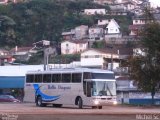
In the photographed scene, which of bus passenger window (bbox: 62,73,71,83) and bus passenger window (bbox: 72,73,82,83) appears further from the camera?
bus passenger window (bbox: 62,73,71,83)

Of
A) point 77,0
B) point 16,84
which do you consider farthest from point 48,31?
point 16,84

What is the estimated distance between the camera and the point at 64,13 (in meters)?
149

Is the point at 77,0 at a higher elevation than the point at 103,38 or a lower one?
higher

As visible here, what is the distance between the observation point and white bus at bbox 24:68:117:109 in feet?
115

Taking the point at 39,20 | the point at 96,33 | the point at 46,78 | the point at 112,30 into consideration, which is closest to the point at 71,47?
the point at 96,33

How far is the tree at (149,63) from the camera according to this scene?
154ft

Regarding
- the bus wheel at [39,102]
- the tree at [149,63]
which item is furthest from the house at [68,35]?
the bus wheel at [39,102]

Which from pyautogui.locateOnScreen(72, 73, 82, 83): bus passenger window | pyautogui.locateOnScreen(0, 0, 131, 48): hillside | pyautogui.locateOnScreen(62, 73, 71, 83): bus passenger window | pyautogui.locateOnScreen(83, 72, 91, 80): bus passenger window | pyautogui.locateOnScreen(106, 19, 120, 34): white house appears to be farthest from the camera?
pyautogui.locateOnScreen(106, 19, 120, 34): white house

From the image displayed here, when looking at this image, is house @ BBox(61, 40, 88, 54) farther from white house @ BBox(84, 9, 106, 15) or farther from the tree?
the tree

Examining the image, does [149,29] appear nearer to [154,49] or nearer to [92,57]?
[154,49]

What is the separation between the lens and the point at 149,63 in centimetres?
4756

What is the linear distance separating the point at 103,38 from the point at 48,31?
15267mm

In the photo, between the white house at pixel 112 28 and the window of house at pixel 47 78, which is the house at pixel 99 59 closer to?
the white house at pixel 112 28

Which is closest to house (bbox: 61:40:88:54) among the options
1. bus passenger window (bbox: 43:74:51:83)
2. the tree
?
the tree
